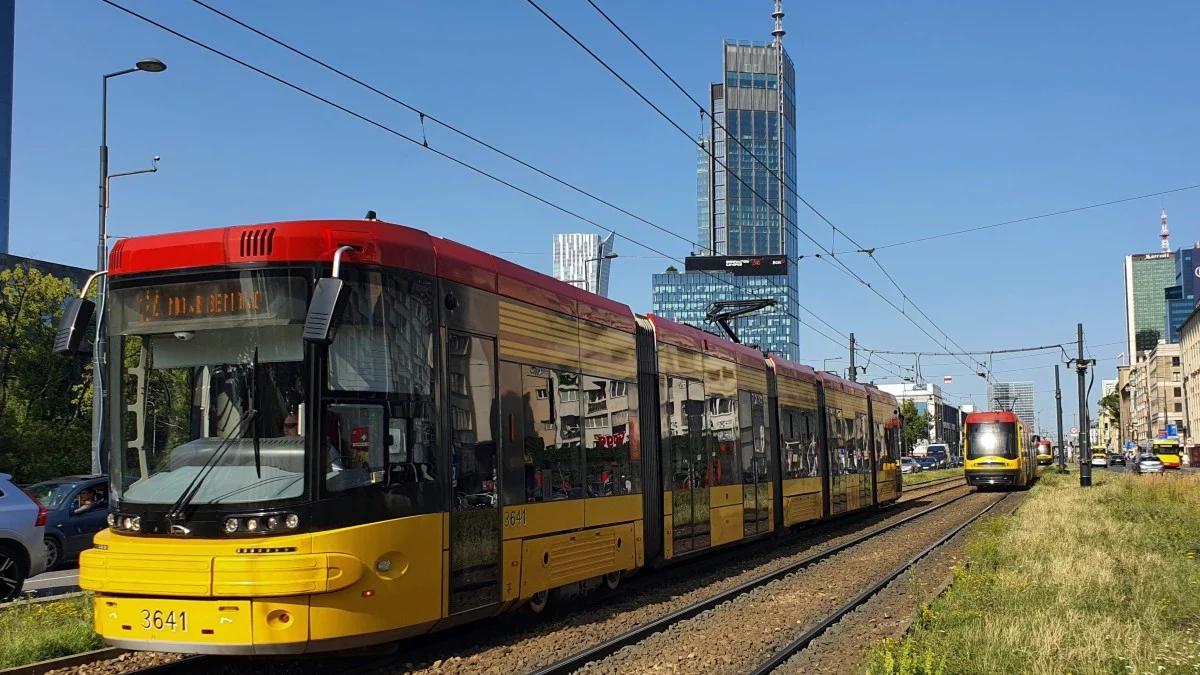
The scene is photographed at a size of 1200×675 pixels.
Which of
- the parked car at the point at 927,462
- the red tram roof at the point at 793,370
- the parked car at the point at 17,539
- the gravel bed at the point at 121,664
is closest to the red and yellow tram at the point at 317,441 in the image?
the gravel bed at the point at 121,664

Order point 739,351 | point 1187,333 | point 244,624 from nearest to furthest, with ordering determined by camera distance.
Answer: point 244,624
point 739,351
point 1187,333

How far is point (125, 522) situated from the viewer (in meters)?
8.12

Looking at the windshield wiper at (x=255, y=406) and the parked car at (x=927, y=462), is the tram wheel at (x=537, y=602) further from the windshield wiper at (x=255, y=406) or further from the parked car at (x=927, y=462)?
the parked car at (x=927, y=462)

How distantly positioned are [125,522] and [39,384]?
2374cm

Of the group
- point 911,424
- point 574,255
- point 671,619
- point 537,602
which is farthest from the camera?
point 574,255

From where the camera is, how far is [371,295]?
328 inches

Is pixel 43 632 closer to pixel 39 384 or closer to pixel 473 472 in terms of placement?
pixel 473 472

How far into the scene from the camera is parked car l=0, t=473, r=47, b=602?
12336mm

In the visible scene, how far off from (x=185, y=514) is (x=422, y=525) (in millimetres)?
1699

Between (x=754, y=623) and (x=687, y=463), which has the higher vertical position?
(x=687, y=463)

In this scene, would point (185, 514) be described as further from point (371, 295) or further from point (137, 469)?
point (371, 295)

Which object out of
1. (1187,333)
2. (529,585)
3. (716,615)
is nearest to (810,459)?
(716,615)

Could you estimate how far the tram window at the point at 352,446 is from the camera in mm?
7891

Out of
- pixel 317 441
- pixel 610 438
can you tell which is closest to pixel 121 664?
pixel 317 441
